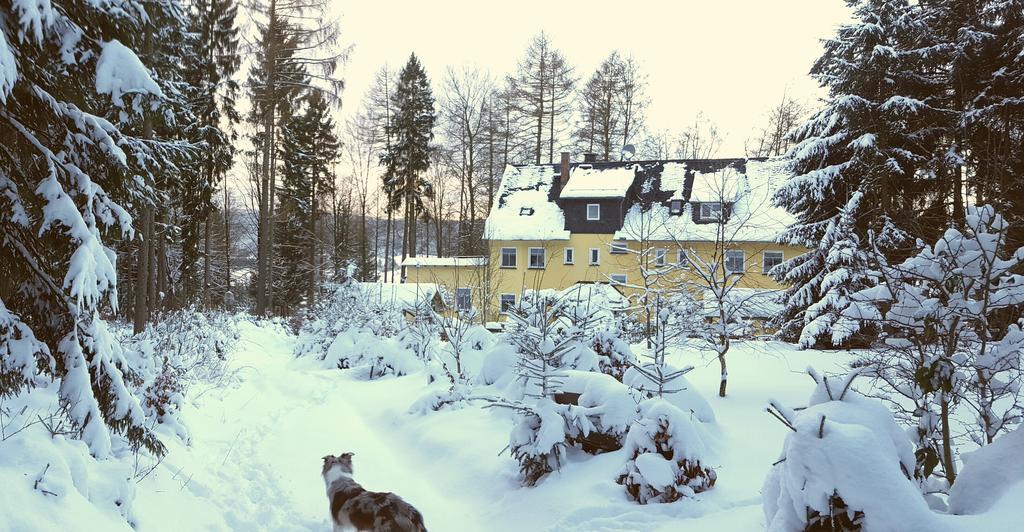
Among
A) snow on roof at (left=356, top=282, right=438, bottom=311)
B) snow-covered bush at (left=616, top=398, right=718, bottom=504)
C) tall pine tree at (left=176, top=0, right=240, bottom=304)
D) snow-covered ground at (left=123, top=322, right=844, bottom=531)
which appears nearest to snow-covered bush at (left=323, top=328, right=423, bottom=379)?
snow on roof at (left=356, top=282, right=438, bottom=311)

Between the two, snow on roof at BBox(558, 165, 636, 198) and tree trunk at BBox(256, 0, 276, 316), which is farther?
snow on roof at BBox(558, 165, 636, 198)

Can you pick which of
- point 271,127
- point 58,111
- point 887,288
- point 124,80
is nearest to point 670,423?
point 887,288

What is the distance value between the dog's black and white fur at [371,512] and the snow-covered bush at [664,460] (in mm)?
1881

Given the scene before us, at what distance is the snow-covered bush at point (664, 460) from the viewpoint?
15.5 ft

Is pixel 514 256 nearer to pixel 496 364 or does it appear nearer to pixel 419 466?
pixel 496 364

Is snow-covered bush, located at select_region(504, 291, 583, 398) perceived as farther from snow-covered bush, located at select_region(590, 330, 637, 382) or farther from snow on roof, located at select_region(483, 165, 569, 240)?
snow on roof, located at select_region(483, 165, 569, 240)

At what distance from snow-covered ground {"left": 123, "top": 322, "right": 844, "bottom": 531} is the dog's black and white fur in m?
0.49

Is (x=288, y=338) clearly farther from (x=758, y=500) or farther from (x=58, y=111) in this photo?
(x=758, y=500)

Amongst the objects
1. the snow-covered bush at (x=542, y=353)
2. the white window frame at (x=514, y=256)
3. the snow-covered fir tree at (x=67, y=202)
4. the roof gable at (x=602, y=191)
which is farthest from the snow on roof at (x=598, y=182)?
the snow-covered fir tree at (x=67, y=202)

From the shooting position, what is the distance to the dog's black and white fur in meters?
4.08

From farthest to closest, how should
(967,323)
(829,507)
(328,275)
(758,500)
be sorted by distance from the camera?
(328,275) → (758,500) → (967,323) → (829,507)

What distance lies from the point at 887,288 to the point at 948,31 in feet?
51.1

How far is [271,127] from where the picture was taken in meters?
18.7

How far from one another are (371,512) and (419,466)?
2716 mm
